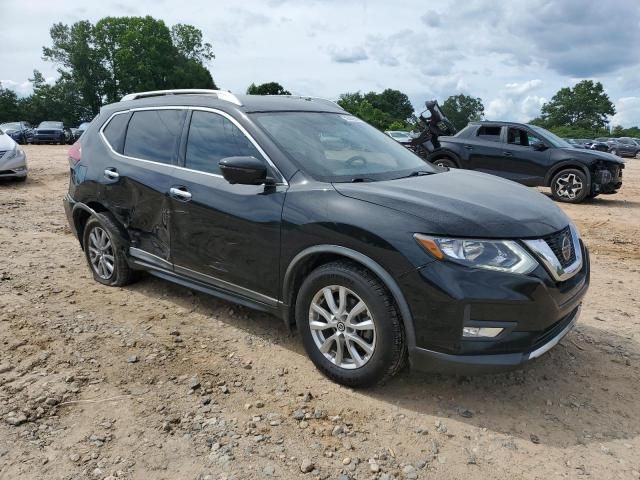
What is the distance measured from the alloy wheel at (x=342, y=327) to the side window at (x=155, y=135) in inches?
69.5

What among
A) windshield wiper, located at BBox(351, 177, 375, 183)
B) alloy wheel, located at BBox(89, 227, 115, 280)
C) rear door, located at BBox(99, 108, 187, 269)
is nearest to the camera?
windshield wiper, located at BBox(351, 177, 375, 183)

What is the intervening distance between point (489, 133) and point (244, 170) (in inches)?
363

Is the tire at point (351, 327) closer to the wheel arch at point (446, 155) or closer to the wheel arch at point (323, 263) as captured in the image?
the wheel arch at point (323, 263)

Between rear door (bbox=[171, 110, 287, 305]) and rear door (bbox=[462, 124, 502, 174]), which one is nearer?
rear door (bbox=[171, 110, 287, 305])

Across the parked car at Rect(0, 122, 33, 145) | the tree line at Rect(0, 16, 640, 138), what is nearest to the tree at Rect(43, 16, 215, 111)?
the tree line at Rect(0, 16, 640, 138)

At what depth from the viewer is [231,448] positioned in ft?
8.63

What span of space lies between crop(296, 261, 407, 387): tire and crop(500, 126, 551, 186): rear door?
8697mm

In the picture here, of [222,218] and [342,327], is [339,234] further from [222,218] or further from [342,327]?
[222,218]

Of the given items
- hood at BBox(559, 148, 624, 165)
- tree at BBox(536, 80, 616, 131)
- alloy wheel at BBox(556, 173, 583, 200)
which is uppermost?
tree at BBox(536, 80, 616, 131)

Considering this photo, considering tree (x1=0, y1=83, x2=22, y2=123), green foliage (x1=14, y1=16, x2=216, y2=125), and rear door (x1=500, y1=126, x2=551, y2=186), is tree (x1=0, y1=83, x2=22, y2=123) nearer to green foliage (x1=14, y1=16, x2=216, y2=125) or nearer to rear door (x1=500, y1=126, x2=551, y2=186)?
green foliage (x1=14, y1=16, x2=216, y2=125)

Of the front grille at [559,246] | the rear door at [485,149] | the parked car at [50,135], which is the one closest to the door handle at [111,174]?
the front grille at [559,246]

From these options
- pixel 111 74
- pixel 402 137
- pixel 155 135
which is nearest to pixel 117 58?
pixel 111 74

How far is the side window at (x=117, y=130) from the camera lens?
455 centimetres

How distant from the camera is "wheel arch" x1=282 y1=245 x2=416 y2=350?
2797 mm
